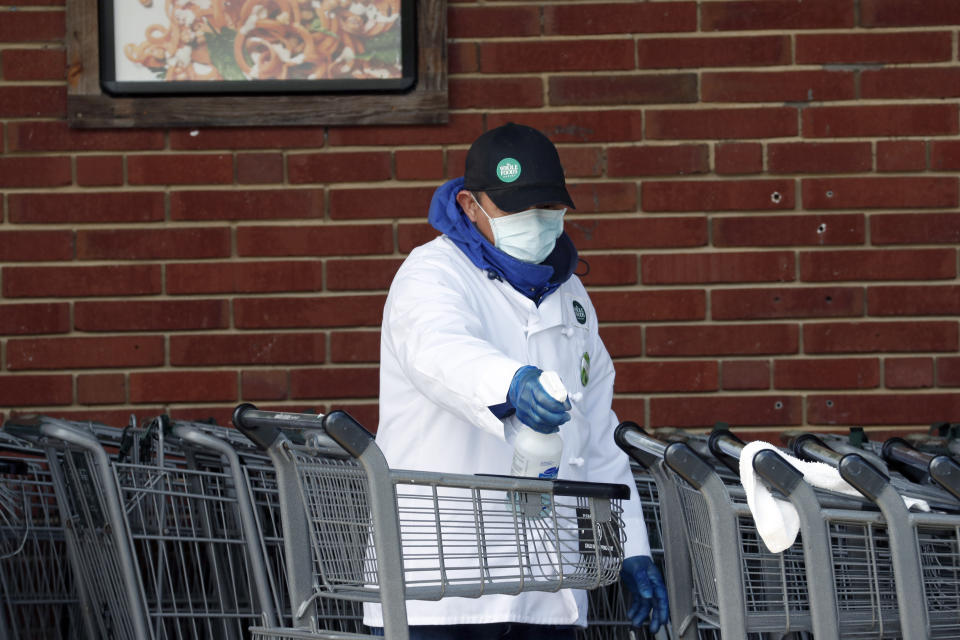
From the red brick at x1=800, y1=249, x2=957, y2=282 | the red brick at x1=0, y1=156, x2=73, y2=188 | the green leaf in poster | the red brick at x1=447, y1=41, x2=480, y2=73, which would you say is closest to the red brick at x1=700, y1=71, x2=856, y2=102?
the red brick at x1=800, y1=249, x2=957, y2=282

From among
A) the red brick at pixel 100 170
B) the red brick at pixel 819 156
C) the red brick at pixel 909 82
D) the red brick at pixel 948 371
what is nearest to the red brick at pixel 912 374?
the red brick at pixel 948 371

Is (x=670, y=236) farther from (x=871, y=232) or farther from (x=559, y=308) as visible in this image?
(x=559, y=308)

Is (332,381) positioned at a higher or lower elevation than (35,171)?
lower

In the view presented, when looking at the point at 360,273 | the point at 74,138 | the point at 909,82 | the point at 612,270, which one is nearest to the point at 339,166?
the point at 360,273

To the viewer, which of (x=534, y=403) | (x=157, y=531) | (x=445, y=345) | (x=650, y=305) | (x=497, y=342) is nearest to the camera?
(x=534, y=403)

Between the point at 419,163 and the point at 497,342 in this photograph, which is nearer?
the point at 497,342

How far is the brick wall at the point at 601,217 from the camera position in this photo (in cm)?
485

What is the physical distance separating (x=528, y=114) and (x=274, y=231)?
3.50 feet

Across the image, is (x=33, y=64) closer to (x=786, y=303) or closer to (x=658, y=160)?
(x=658, y=160)

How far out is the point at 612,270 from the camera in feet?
16.1

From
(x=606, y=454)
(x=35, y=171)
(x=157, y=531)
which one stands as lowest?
(x=157, y=531)

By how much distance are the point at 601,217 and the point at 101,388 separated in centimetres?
202

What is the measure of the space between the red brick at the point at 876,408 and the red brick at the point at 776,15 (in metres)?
1.43

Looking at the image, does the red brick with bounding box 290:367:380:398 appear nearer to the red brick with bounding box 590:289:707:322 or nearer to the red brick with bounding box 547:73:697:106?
the red brick with bounding box 590:289:707:322
